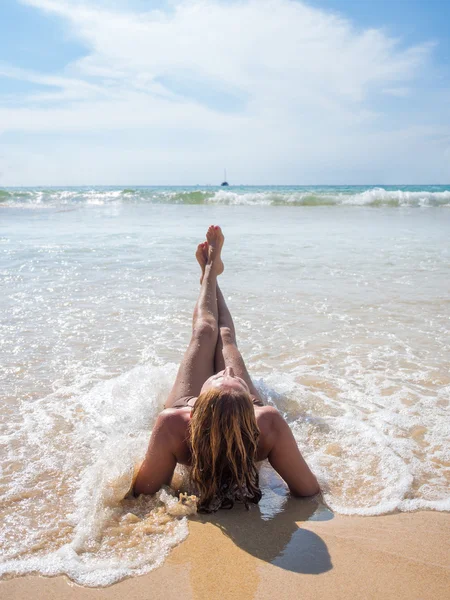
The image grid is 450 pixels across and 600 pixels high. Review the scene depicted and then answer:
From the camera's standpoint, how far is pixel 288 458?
104 inches

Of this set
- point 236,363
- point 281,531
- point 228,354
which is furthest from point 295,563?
point 228,354

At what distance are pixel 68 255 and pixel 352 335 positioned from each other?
20.6 ft

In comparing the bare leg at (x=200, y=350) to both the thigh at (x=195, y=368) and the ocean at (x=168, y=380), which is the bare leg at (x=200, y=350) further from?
the ocean at (x=168, y=380)

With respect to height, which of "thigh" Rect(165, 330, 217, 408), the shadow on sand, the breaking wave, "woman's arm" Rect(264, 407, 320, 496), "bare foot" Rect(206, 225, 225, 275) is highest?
the breaking wave

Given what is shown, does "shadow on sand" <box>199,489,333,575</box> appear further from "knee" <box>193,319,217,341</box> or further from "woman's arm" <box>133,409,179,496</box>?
"knee" <box>193,319,217,341</box>

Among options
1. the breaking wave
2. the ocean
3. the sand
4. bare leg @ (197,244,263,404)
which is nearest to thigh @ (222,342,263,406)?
bare leg @ (197,244,263,404)

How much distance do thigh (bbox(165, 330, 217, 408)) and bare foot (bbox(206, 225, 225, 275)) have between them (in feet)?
3.71

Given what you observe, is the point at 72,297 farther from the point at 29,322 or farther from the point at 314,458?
the point at 314,458

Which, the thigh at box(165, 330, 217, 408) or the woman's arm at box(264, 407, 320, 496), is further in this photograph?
the thigh at box(165, 330, 217, 408)

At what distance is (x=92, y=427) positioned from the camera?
3438 mm

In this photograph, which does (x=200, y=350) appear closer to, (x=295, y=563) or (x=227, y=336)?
(x=227, y=336)

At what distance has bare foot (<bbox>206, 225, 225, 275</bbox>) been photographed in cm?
476

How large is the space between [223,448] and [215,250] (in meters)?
2.73

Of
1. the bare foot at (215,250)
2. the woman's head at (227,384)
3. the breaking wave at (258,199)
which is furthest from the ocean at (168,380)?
the breaking wave at (258,199)
